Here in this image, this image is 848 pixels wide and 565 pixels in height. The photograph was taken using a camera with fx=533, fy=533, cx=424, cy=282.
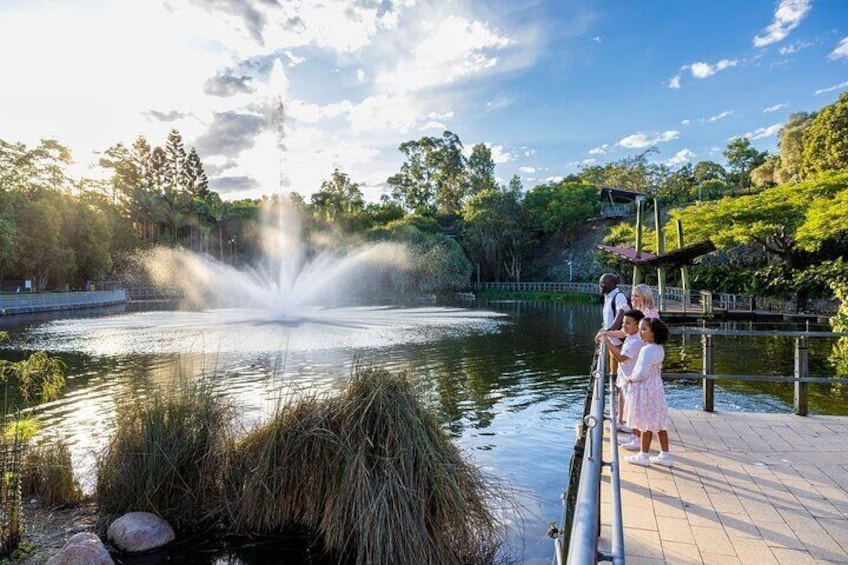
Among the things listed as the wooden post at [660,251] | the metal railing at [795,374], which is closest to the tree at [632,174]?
the wooden post at [660,251]

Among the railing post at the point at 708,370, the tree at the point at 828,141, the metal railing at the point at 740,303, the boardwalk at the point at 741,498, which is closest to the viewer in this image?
the boardwalk at the point at 741,498

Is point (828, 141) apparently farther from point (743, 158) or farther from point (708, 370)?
point (708, 370)

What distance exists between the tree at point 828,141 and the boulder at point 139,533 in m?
48.1

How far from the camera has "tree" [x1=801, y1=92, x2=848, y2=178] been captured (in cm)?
4034

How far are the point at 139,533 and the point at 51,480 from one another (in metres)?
2.14

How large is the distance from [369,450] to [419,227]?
60214 millimetres

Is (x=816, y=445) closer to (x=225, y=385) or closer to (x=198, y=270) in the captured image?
(x=225, y=385)

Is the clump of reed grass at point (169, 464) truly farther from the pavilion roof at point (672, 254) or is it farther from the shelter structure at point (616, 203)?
the shelter structure at point (616, 203)

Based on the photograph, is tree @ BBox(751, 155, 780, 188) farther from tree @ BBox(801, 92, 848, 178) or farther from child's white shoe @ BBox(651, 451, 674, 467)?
child's white shoe @ BBox(651, 451, 674, 467)

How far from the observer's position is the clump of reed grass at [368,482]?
464cm

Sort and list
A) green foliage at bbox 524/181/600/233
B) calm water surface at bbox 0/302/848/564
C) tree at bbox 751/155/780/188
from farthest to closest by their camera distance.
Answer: green foliage at bbox 524/181/600/233 → tree at bbox 751/155/780/188 → calm water surface at bbox 0/302/848/564

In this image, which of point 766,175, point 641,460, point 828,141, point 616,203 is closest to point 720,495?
point 641,460

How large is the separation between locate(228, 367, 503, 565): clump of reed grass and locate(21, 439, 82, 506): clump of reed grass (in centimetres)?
244

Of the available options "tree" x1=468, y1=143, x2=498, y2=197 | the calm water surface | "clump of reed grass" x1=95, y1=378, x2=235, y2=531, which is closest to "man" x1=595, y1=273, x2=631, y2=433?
the calm water surface
